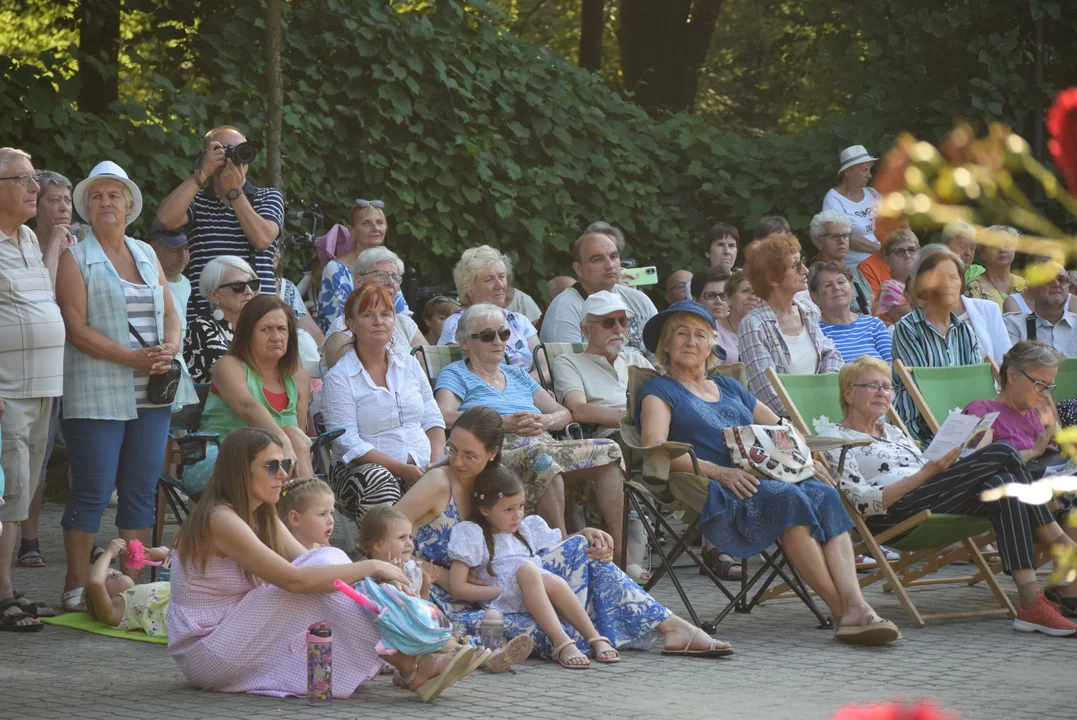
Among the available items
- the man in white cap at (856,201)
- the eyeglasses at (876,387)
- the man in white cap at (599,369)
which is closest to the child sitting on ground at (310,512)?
the man in white cap at (599,369)

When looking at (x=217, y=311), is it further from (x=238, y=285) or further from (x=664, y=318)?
(x=664, y=318)

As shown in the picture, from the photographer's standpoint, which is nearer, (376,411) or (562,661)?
(562,661)

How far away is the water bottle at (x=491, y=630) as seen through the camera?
18.8 ft

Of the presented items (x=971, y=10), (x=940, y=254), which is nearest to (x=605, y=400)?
(x=940, y=254)

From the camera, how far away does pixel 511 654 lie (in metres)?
5.52

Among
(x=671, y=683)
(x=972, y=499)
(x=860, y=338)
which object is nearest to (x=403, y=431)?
(x=671, y=683)

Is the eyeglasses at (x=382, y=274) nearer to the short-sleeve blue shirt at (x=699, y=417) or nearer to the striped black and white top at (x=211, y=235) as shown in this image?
the striped black and white top at (x=211, y=235)

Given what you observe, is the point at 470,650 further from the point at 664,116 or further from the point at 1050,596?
the point at 664,116

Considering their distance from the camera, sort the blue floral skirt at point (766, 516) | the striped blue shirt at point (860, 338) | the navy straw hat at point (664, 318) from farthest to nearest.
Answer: the striped blue shirt at point (860, 338)
the navy straw hat at point (664, 318)
the blue floral skirt at point (766, 516)

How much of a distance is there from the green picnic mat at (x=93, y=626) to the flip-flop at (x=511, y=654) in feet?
4.91

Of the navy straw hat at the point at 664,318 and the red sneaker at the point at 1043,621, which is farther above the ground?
the navy straw hat at the point at 664,318

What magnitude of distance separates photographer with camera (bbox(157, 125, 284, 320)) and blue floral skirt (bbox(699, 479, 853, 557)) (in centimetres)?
284

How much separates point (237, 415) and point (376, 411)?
77cm

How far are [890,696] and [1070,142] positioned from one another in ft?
14.2
